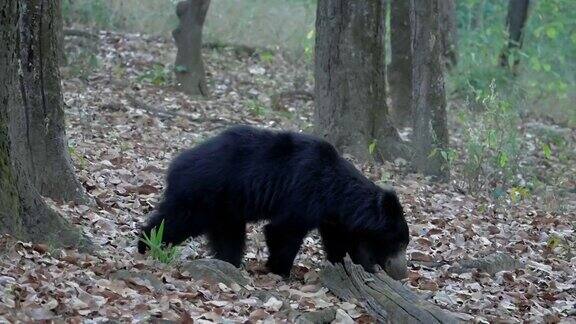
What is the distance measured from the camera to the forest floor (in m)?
6.14

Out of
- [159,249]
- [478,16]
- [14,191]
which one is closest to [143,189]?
[159,249]

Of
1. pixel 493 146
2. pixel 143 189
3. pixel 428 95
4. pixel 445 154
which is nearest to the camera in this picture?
pixel 143 189

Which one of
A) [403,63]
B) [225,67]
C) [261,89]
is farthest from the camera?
[225,67]

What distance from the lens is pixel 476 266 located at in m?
8.60

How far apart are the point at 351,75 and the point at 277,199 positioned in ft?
16.3

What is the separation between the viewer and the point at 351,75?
12.8 metres

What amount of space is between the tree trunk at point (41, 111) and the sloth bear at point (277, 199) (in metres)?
1.03

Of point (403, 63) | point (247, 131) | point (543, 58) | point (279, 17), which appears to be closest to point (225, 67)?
point (403, 63)

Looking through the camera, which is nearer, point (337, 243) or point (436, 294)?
point (436, 294)

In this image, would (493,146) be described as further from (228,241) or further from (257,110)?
(228,241)

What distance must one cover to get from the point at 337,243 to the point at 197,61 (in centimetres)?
896

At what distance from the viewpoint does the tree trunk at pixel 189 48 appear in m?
16.5

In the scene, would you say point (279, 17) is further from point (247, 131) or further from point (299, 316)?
point (299, 316)

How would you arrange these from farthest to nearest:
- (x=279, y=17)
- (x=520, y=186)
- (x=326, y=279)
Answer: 1. (x=279, y=17)
2. (x=520, y=186)
3. (x=326, y=279)
